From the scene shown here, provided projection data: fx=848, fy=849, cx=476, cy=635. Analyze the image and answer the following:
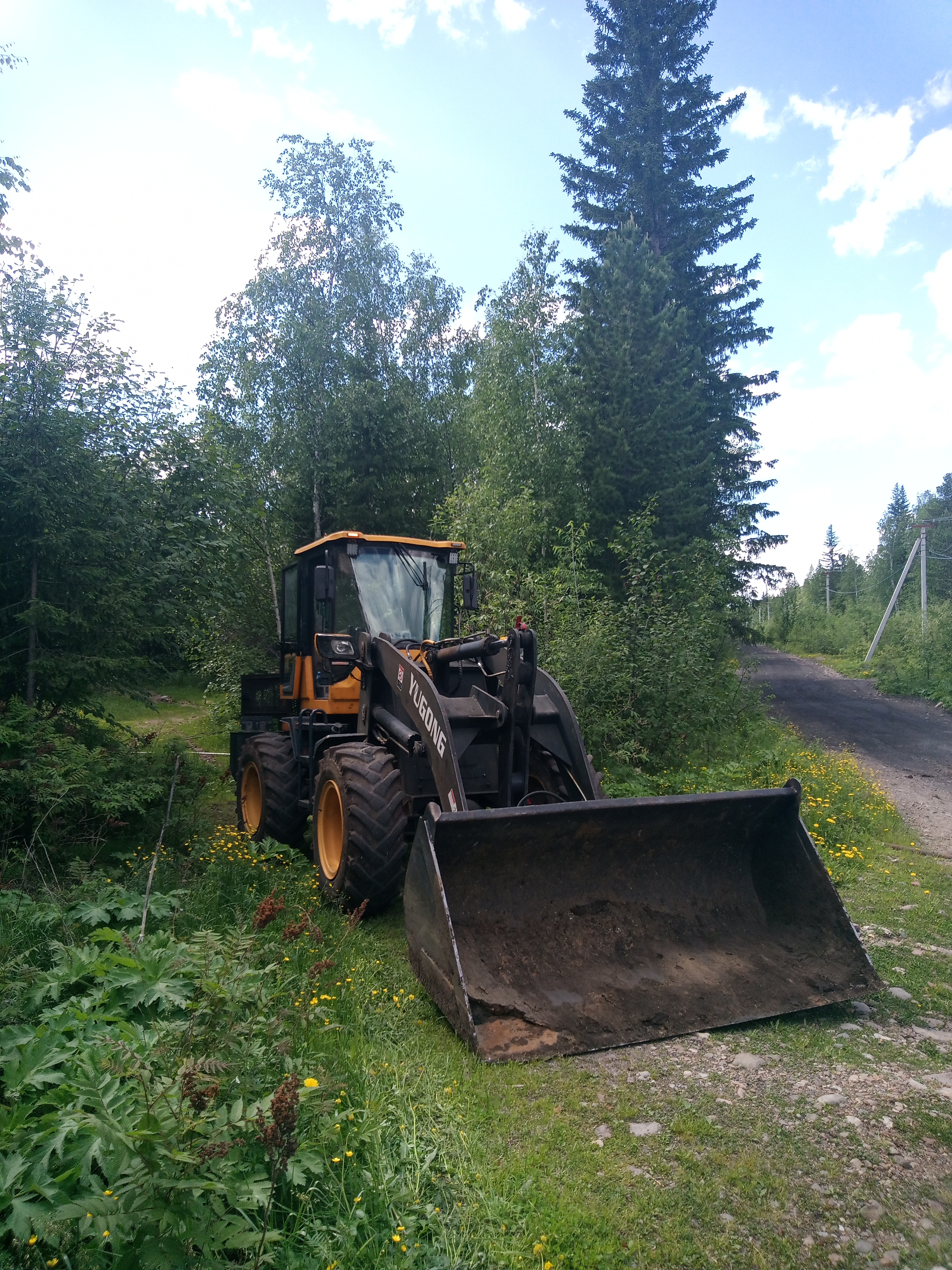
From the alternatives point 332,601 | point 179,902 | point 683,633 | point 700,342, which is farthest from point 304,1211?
point 700,342

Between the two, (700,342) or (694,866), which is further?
(700,342)

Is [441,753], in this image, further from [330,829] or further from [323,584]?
[323,584]

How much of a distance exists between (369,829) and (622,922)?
163cm

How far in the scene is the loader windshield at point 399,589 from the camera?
23.0 ft

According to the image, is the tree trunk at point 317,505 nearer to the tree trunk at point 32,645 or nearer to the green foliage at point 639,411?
the green foliage at point 639,411

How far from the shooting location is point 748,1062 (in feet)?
11.6

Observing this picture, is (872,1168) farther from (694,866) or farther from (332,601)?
(332,601)

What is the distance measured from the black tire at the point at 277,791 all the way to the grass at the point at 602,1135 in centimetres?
235

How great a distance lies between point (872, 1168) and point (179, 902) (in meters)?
3.48

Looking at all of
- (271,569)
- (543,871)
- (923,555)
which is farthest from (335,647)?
(923,555)

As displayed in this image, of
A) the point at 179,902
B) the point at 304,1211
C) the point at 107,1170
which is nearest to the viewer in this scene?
the point at 107,1170

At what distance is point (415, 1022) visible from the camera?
391 centimetres

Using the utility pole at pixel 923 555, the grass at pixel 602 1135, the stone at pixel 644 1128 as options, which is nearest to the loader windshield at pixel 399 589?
the grass at pixel 602 1135

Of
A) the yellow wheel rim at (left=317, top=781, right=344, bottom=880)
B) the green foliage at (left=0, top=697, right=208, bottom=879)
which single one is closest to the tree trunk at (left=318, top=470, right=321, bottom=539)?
the green foliage at (left=0, top=697, right=208, bottom=879)
